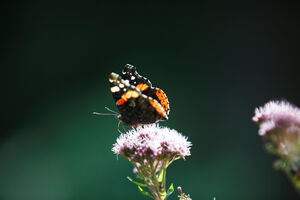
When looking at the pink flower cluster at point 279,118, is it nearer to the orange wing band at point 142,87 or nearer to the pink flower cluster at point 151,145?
the pink flower cluster at point 151,145

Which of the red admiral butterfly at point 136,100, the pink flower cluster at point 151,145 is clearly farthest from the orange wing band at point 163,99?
the pink flower cluster at point 151,145

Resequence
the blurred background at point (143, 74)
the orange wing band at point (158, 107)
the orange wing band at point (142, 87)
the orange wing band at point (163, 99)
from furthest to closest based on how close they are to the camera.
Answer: the blurred background at point (143, 74) < the orange wing band at point (142, 87) < the orange wing band at point (163, 99) < the orange wing band at point (158, 107)

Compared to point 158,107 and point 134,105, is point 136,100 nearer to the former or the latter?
point 134,105

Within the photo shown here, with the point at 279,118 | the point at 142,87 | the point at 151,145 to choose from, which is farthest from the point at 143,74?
the point at 279,118

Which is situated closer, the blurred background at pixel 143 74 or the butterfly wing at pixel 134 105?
the butterfly wing at pixel 134 105

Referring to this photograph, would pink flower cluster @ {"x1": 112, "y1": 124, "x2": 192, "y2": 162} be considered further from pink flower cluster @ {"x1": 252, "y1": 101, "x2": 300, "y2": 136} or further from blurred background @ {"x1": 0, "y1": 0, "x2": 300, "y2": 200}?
blurred background @ {"x1": 0, "y1": 0, "x2": 300, "y2": 200}

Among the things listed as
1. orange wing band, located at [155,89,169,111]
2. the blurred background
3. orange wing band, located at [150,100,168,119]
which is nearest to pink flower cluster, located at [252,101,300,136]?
orange wing band, located at [150,100,168,119]
